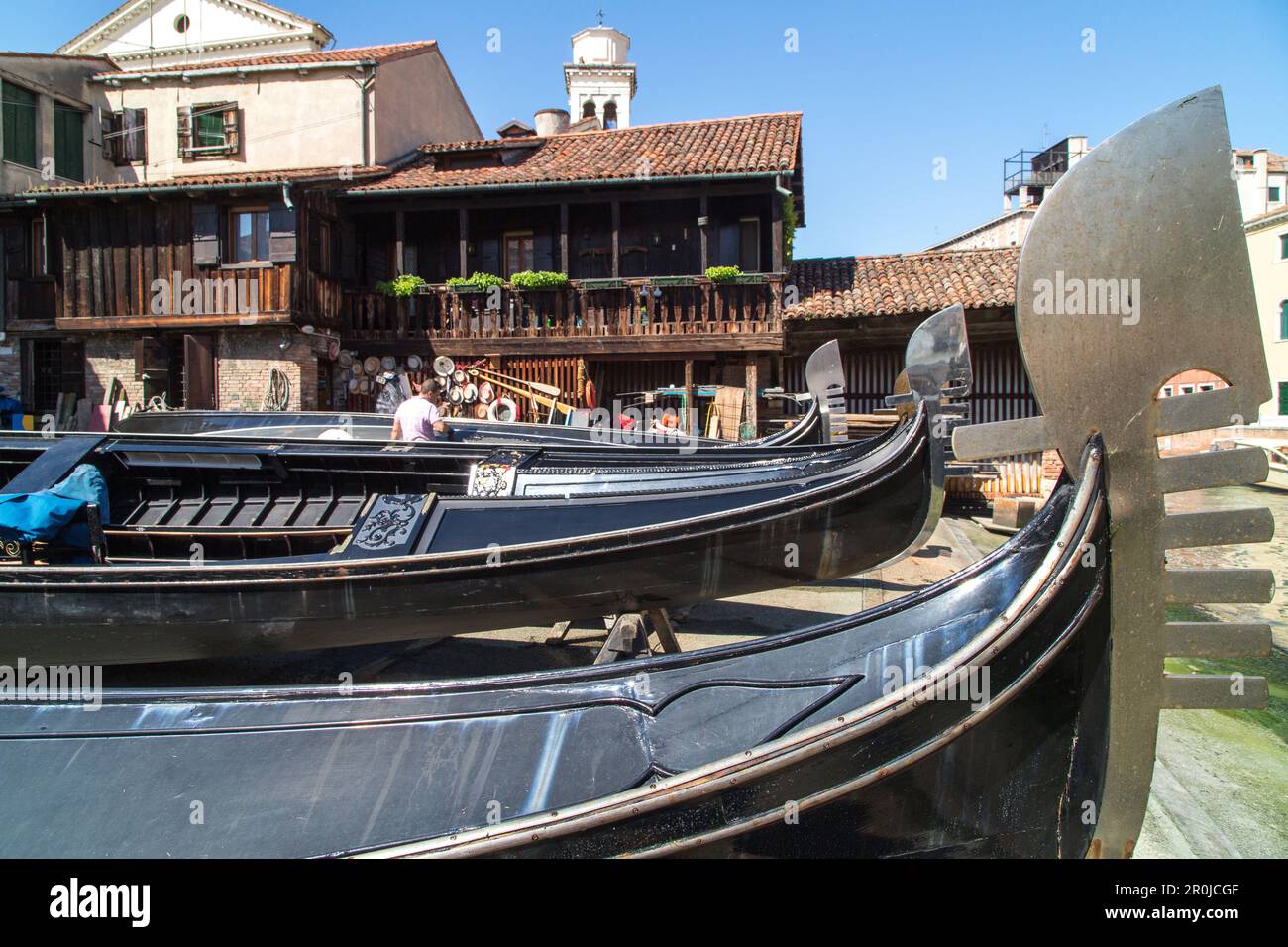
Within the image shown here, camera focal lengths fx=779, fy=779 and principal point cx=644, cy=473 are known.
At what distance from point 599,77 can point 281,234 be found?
21.1 meters

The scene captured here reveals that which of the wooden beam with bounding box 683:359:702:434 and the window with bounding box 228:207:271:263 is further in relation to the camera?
the window with bounding box 228:207:271:263

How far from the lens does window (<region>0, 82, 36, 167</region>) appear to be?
47.3ft

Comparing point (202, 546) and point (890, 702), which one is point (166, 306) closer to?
point (202, 546)

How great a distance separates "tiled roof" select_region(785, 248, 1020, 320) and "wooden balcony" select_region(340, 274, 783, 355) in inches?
30.3

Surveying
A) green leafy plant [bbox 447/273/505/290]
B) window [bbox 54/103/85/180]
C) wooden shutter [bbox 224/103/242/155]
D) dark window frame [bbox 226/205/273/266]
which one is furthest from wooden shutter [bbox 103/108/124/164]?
green leafy plant [bbox 447/273/505/290]

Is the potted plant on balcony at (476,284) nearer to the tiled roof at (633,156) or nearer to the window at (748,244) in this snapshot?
the tiled roof at (633,156)

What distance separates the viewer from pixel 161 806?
2.04 metres

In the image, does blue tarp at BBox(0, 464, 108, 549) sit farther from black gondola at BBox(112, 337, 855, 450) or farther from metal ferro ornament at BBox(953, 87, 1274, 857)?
metal ferro ornament at BBox(953, 87, 1274, 857)

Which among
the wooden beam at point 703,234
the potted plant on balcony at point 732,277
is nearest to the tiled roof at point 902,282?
the potted plant on balcony at point 732,277

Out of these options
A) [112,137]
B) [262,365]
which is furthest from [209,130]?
[262,365]

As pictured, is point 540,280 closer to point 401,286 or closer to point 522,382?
point 522,382

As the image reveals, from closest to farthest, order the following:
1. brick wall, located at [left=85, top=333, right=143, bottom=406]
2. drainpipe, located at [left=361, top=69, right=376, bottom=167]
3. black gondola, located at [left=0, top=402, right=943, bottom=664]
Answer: black gondola, located at [left=0, top=402, right=943, bottom=664] → brick wall, located at [left=85, top=333, right=143, bottom=406] → drainpipe, located at [left=361, top=69, right=376, bottom=167]

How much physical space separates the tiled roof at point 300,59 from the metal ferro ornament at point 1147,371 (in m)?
16.0

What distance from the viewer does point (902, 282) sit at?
13.2 m
